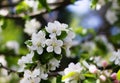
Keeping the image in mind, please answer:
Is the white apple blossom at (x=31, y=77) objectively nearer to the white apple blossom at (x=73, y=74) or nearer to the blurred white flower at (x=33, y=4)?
the white apple blossom at (x=73, y=74)

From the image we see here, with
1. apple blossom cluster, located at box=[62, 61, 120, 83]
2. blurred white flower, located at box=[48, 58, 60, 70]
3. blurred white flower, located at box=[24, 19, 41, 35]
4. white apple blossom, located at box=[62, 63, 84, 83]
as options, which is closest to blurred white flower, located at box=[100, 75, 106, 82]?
apple blossom cluster, located at box=[62, 61, 120, 83]

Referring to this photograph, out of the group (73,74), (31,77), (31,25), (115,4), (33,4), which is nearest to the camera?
(73,74)

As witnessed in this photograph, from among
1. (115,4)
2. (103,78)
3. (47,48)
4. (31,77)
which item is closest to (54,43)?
(47,48)

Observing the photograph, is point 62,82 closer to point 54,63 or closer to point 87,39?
point 54,63

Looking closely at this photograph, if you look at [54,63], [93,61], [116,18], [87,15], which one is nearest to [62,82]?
[54,63]

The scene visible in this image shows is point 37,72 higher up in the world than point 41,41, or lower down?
lower down

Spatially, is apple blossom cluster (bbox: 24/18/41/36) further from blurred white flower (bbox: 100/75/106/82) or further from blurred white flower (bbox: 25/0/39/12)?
blurred white flower (bbox: 100/75/106/82)

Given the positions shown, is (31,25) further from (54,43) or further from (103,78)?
(103,78)

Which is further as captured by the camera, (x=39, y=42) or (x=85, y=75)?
Answer: (x=39, y=42)

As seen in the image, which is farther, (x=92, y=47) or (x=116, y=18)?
(x=92, y=47)
